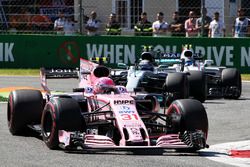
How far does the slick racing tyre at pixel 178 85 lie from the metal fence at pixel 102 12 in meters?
7.72

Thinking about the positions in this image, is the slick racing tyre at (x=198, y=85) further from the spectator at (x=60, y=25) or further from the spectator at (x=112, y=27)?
the spectator at (x=60, y=25)

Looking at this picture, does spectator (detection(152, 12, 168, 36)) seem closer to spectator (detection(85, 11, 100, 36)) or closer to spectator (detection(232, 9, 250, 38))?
spectator (detection(85, 11, 100, 36))

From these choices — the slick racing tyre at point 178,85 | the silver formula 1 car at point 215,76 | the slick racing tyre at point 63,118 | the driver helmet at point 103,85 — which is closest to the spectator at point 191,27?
the silver formula 1 car at point 215,76

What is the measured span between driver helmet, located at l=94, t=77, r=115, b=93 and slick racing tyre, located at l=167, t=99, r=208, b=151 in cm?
133

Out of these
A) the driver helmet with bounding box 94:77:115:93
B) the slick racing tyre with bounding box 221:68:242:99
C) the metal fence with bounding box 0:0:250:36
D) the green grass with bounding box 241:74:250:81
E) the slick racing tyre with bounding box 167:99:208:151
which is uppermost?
the metal fence with bounding box 0:0:250:36

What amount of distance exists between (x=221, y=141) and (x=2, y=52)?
1415cm

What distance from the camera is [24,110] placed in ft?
35.2

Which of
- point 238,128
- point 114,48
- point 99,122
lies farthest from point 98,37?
point 99,122

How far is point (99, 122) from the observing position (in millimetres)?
9906

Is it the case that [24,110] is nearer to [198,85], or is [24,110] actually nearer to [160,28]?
[198,85]

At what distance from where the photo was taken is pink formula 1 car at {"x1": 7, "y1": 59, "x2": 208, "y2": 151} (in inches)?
361

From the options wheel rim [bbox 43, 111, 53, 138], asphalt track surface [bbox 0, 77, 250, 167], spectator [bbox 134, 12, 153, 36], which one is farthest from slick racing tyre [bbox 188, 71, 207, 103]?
spectator [bbox 134, 12, 153, 36]

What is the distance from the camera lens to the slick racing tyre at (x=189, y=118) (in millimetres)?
9656

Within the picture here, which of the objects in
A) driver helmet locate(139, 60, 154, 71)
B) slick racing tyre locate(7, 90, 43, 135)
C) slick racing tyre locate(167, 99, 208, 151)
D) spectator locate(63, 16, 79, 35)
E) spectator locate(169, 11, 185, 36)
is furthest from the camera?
spectator locate(63, 16, 79, 35)
